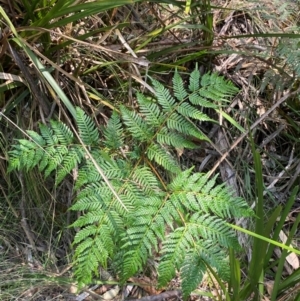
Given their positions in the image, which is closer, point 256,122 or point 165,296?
point 165,296

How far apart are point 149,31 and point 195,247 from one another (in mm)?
870

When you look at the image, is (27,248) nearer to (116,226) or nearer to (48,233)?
(48,233)

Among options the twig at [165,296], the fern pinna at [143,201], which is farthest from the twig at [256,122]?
the twig at [165,296]

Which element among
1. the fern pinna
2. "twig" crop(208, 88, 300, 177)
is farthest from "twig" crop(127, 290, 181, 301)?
"twig" crop(208, 88, 300, 177)

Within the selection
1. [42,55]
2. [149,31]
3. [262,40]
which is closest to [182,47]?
[149,31]

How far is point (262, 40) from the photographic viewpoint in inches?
70.7

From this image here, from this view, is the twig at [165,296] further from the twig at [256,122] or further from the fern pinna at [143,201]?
the twig at [256,122]

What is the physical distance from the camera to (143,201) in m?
1.20

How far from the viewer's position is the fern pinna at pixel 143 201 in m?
1.16

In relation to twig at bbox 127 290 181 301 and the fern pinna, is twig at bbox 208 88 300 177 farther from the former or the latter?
twig at bbox 127 290 181 301

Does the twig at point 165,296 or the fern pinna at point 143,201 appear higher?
the fern pinna at point 143,201

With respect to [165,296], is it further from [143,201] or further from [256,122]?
[256,122]

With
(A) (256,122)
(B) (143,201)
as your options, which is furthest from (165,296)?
(A) (256,122)

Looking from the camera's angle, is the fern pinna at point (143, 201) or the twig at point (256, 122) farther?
the twig at point (256, 122)
